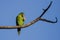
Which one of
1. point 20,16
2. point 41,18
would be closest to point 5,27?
point 41,18

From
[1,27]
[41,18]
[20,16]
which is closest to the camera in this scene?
[1,27]

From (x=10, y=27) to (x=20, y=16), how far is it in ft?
10.2

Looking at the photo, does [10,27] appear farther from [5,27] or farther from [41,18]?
[41,18]

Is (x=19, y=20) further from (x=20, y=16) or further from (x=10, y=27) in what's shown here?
(x=10, y=27)

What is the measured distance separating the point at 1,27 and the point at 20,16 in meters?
3.15

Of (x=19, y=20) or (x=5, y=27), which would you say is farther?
(x=19, y=20)

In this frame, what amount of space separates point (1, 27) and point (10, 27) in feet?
0.26

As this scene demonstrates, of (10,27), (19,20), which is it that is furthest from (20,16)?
(10,27)

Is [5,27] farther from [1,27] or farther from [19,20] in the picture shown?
[19,20]

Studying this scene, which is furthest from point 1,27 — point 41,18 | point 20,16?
point 20,16

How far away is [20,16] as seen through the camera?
4305 mm

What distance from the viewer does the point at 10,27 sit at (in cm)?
120

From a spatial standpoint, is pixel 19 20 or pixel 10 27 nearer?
pixel 10 27

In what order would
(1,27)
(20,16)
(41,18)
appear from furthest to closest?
1. (20,16)
2. (41,18)
3. (1,27)
